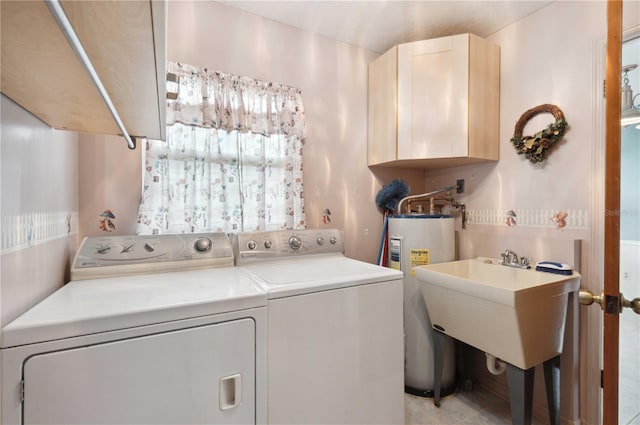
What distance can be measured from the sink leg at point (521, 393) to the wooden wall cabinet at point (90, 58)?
6.29 ft

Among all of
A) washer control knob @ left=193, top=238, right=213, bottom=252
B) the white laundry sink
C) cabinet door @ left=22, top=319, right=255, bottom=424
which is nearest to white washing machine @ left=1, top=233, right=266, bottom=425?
cabinet door @ left=22, top=319, right=255, bottom=424

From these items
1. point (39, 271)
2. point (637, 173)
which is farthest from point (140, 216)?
point (637, 173)

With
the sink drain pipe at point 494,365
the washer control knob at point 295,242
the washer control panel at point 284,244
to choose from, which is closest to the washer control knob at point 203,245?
the washer control panel at point 284,244

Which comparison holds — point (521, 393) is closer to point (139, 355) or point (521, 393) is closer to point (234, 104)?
point (139, 355)

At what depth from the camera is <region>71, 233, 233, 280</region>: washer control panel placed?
130 cm

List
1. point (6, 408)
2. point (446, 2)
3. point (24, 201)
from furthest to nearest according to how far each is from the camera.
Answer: point (446, 2) < point (24, 201) < point (6, 408)

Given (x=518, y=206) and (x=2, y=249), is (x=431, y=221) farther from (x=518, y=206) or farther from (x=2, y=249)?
(x=2, y=249)

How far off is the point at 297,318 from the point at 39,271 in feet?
3.02

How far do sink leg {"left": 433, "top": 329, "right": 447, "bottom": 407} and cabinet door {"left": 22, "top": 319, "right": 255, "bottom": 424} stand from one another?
1.29 meters

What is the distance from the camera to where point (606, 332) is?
0.81m

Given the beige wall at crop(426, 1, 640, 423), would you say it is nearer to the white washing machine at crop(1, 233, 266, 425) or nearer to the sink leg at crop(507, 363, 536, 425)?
the sink leg at crop(507, 363, 536, 425)

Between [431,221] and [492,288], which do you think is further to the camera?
[431,221]

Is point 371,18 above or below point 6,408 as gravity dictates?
above

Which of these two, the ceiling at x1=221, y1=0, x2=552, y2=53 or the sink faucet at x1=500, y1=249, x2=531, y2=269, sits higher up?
the ceiling at x1=221, y1=0, x2=552, y2=53
